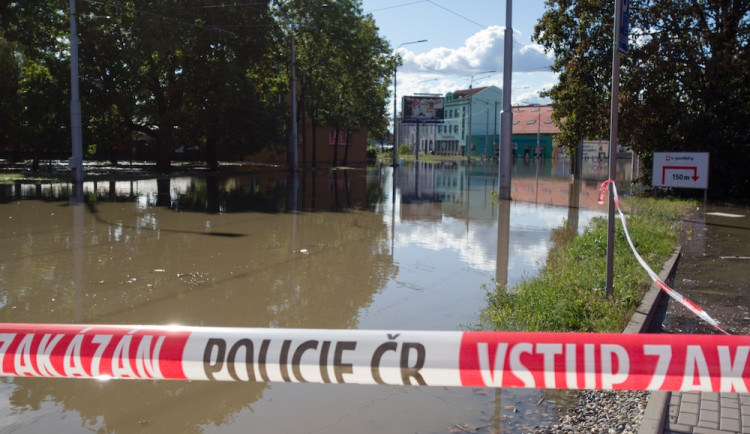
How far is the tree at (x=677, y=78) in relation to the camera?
22.8 m

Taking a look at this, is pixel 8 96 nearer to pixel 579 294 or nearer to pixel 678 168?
pixel 678 168

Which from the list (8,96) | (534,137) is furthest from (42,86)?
(534,137)

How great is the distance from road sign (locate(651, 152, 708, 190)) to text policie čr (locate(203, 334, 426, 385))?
17.2 meters

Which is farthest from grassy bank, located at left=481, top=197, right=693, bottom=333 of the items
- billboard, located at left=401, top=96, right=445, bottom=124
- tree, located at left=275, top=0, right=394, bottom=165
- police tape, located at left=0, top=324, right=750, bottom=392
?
billboard, located at left=401, top=96, right=445, bottom=124

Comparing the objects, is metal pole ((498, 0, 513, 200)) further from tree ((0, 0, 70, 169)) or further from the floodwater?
tree ((0, 0, 70, 169))

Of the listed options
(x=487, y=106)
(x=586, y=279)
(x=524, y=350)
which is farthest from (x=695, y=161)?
(x=487, y=106)

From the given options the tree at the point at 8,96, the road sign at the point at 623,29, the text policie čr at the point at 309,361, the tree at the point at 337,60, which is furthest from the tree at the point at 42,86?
the text policie čr at the point at 309,361

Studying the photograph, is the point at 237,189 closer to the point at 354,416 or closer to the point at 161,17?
the point at 161,17

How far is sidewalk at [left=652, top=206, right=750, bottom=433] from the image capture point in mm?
4180

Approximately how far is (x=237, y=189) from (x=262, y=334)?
77.6 feet

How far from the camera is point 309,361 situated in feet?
10.1

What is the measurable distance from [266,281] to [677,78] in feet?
67.2

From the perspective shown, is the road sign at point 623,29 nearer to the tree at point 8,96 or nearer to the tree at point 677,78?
the tree at point 677,78

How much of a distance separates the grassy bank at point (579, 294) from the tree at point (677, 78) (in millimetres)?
14664
